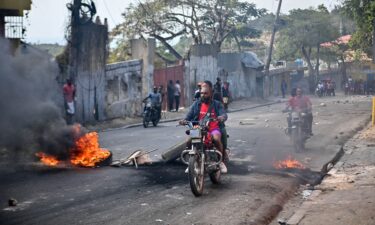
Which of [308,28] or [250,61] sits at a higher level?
[308,28]

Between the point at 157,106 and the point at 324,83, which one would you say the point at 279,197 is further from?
the point at 324,83

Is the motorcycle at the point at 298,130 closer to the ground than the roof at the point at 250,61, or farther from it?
closer to the ground

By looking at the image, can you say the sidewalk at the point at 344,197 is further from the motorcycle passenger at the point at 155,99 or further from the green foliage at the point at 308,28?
the green foliage at the point at 308,28

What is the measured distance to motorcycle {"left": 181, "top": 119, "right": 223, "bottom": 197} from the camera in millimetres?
8727

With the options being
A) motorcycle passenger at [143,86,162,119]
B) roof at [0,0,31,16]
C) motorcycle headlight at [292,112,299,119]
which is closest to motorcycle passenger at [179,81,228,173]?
motorcycle headlight at [292,112,299,119]

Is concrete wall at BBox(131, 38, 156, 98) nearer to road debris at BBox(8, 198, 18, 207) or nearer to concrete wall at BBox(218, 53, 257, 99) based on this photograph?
concrete wall at BBox(218, 53, 257, 99)

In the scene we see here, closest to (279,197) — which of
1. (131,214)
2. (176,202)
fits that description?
(176,202)

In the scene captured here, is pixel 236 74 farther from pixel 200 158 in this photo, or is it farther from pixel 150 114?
pixel 200 158

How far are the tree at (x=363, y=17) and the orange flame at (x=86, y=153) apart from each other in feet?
47.4

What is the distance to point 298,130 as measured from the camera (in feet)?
48.0

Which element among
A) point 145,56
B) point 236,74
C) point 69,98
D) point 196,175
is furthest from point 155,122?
point 236,74

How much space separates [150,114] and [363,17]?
1010cm

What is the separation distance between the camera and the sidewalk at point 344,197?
745 cm

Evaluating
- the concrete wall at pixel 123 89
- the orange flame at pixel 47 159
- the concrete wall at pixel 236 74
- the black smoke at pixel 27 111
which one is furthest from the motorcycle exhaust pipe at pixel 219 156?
the concrete wall at pixel 236 74
